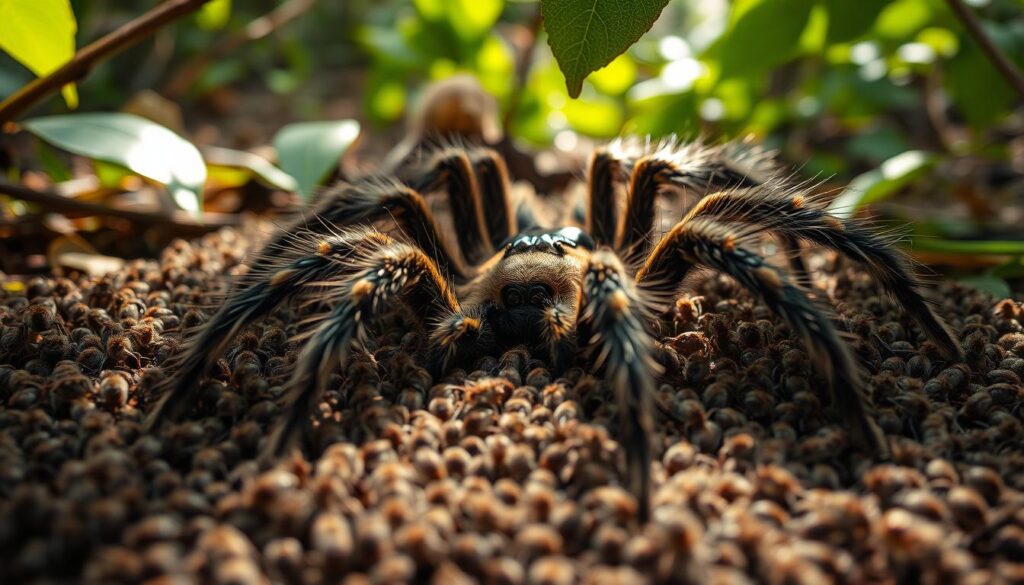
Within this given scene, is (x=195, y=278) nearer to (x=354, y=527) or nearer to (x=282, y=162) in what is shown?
(x=282, y=162)

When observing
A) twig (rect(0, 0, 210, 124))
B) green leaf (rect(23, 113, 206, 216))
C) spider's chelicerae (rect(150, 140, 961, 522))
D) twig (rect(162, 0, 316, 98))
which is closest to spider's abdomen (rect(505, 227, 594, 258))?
spider's chelicerae (rect(150, 140, 961, 522))

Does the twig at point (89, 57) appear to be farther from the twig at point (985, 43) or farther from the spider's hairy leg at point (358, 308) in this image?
the twig at point (985, 43)

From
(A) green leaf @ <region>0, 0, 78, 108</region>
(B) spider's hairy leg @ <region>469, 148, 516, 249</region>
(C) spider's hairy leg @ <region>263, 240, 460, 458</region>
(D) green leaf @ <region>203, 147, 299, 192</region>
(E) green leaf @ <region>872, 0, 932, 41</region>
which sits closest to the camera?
(C) spider's hairy leg @ <region>263, 240, 460, 458</region>

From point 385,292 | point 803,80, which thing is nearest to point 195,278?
point 385,292

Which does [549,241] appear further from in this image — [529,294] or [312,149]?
[312,149]

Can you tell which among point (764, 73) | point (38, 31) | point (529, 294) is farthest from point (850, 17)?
point (38, 31)

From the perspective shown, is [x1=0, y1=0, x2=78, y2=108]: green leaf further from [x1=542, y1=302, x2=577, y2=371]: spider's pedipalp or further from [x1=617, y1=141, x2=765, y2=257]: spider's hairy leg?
[x1=617, y1=141, x2=765, y2=257]: spider's hairy leg

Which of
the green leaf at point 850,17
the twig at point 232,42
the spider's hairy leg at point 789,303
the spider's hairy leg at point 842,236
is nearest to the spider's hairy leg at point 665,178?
the spider's hairy leg at point 842,236
